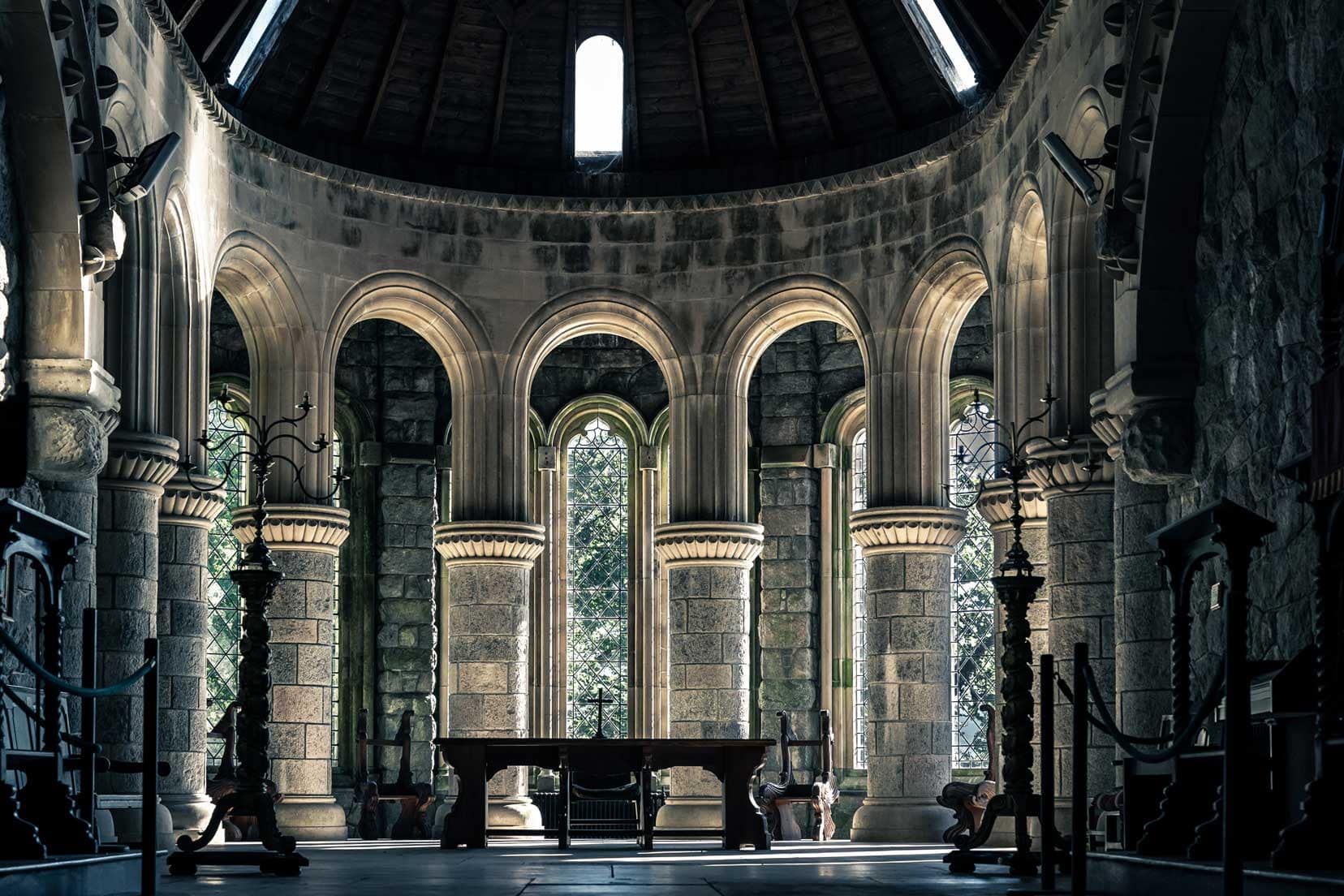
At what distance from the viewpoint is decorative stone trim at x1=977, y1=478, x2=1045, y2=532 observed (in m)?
16.5

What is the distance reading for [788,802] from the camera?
18328mm

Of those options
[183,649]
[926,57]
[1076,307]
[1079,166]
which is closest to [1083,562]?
[1076,307]

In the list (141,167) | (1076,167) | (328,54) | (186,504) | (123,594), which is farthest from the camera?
(328,54)

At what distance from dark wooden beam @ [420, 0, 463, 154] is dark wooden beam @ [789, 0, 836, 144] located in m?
3.38

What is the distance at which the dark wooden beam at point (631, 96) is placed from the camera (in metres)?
19.8

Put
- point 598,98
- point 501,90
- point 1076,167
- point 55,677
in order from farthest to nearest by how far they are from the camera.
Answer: point 598,98, point 501,90, point 1076,167, point 55,677

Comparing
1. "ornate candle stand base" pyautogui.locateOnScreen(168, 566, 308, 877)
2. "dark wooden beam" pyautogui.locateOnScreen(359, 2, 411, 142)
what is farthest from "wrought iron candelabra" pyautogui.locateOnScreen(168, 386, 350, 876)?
"dark wooden beam" pyautogui.locateOnScreen(359, 2, 411, 142)

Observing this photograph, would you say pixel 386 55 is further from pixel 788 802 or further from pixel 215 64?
pixel 788 802

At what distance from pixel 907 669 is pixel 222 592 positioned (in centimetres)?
820

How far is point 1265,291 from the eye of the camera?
34.3 ft

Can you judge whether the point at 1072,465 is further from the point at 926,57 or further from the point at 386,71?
the point at 386,71

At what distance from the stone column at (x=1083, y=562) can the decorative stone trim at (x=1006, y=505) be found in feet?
4.75

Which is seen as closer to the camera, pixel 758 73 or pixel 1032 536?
pixel 1032 536

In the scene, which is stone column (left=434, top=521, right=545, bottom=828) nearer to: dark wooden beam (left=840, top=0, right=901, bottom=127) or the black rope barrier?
dark wooden beam (left=840, top=0, right=901, bottom=127)
